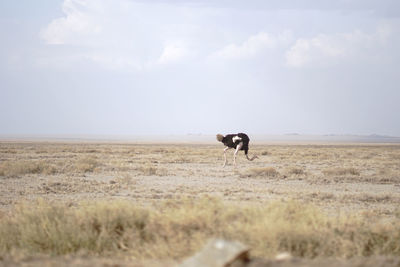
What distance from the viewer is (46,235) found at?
8000 mm

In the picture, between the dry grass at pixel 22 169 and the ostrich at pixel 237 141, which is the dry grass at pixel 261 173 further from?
the dry grass at pixel 22 169

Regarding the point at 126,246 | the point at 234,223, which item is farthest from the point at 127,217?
the point at 234,223

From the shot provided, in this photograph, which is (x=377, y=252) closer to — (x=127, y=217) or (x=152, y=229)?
(x=152, y=229)

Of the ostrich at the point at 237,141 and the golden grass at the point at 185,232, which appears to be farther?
the ostrich at the point at 237,141

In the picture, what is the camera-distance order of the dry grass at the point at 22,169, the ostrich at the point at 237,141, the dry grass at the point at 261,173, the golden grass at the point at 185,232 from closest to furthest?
1. the golden grass at the point at 185,232
2. the dry grass at the point at 22,169
3. the dry grass at the point at 261,173
4. the ostrich at the point at 237,141

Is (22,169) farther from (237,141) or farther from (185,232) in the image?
(185,232)

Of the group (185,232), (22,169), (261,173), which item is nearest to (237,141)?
(261,173)

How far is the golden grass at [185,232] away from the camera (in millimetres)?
7113

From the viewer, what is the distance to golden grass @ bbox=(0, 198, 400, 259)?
7113 millimetres

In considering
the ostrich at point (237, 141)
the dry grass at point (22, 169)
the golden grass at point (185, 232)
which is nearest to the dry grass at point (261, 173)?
the ostrich at point (237, 141)

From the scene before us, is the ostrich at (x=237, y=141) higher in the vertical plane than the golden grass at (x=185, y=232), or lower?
A: higher

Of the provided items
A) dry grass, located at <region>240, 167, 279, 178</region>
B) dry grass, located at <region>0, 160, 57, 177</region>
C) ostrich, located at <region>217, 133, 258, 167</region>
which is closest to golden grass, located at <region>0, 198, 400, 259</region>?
dry grass, located at <region>240, 167, 279, 178</region>

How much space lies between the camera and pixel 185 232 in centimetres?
751

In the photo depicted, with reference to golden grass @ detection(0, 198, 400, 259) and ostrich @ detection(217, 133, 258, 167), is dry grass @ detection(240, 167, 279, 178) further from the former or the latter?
golden grass @ detection(0, 198, 400, 259)
